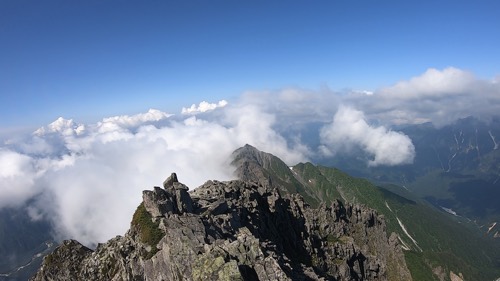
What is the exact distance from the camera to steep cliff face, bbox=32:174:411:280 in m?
57.5

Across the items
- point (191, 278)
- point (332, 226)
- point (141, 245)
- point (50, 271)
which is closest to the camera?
point (191, 278)

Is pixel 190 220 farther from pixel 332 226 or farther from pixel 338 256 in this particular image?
pixel 332 226

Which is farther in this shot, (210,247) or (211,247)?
(210,247)

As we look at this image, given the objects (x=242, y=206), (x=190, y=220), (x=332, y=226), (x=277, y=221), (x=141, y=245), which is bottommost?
(x=332, y=226)

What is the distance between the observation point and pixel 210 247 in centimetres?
6028

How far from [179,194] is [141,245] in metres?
22.5

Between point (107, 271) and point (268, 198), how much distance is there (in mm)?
81719

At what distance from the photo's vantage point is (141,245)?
250ft

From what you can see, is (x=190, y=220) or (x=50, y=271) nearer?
(x=190, y=220)

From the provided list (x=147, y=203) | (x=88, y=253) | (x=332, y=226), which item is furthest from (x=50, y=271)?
(x=332, y=226)

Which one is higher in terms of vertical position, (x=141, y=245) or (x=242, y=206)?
(x=141, y=245)

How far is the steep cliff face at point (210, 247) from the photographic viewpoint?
5750 cm

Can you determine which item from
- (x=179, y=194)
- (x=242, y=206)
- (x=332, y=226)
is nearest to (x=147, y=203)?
(x=179, y=194)

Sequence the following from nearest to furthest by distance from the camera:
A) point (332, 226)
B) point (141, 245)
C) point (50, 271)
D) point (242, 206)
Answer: point (141, 245), point (50, 271), point (242, 206), point (332, 226)
